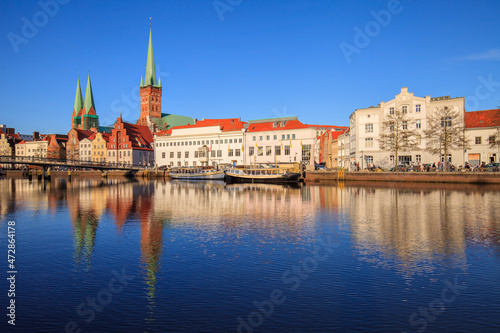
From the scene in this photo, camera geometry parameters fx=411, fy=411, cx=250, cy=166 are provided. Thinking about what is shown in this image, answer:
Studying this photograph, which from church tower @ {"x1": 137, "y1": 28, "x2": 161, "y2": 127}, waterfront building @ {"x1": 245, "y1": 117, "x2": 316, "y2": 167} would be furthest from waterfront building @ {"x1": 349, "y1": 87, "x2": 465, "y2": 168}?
church tower @ {"x1": 137, "y1": 28, "x2": 161, "y2": 127}

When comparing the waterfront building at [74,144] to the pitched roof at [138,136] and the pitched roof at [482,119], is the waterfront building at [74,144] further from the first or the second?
the pitched roof at [482,119]

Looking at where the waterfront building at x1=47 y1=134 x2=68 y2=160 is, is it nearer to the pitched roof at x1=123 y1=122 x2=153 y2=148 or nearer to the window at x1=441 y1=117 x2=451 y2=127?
the pitched roof at x1=123 y1=122 x2=153 y2=148

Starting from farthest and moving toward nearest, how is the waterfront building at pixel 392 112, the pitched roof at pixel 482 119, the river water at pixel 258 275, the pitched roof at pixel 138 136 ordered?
the pitched roof at pixel 138 136
the waterfront building at pixel 392 112
the pitched roof at pixel 482 119
the river water at pixel 258 275

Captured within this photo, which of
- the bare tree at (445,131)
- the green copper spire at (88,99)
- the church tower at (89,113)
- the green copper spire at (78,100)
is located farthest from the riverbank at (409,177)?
the green copper spire at (78,100)

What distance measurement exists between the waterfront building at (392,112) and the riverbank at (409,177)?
29.2ft

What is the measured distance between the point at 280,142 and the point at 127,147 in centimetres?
5597

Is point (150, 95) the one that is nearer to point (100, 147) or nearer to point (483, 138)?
point (100, 147)

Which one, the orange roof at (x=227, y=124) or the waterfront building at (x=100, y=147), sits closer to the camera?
the orange roof at (x=227, y=124)

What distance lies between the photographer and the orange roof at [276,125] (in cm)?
9675

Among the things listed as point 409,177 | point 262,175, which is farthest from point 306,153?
point 409,177

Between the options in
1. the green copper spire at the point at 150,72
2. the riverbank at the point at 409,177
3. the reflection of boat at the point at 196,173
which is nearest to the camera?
the riverbank at the point at 409,177

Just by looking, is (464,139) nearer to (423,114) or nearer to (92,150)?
(423,114)

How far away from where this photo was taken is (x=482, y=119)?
2867 inches

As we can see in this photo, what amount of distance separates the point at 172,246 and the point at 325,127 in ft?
564
